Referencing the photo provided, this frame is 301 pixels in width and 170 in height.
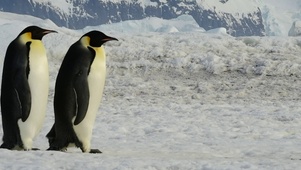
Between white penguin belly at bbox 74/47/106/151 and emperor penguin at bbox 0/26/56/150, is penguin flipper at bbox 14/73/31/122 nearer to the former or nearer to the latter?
emperor penguin at bbox 0/26/56/150

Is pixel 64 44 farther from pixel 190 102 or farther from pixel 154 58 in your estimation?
pixel 190 102

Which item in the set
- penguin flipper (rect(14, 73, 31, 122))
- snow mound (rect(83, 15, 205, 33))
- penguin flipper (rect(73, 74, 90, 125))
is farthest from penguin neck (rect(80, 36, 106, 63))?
snow mound (rect(83, 15, 205, 33))

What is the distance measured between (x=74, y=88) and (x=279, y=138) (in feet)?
13.3

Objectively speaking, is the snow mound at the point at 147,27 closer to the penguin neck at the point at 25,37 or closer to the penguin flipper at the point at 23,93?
the penguin neck at the point at 25,37

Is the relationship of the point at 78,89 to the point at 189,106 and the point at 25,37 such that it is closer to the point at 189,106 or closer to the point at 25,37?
the point at 25,37

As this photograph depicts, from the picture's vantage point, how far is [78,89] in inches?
240

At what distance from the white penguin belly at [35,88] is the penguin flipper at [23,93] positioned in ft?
0.14

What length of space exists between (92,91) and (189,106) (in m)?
6.87

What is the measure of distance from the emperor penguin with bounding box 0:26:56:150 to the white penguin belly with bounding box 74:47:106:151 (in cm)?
47

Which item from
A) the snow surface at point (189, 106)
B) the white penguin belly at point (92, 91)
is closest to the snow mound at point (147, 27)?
the snow surface at point (189, 106)

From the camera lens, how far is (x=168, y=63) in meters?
16.5

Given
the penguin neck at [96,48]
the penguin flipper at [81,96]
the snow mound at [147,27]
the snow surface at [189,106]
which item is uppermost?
the penguin neck at [96,48]

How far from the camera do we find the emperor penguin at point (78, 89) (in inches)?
238

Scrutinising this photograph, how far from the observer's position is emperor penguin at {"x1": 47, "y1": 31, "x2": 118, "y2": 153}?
6.05m
